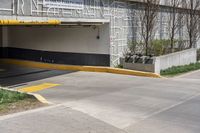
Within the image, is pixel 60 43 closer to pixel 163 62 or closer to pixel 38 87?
pixel 163 62

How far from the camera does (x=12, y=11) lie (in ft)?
46.0

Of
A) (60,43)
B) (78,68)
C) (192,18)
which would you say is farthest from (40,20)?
Result: (192,18)

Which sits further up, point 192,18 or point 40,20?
point 192,18

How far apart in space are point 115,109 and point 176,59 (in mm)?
12148

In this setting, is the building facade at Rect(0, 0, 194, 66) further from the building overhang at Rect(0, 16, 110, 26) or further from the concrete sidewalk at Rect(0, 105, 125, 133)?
the concrete sidewalk at Rect(0, 105, 125, 133)

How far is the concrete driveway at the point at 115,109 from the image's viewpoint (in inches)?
349

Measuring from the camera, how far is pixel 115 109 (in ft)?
36.4

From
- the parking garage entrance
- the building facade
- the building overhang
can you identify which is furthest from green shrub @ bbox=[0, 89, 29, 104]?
the parking garage entrance

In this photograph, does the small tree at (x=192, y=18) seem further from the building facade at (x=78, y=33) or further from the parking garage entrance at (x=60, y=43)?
the parking garage entrance at (x=60, y=43)

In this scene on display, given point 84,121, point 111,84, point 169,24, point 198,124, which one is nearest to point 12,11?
point 111,84

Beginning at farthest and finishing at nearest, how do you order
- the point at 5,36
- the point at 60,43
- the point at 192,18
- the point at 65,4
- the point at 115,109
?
the point at 192,18
the point at 5,36
the point at 60,43
the point at 65,4
the point at 115,109

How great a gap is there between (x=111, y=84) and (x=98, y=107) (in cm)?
509

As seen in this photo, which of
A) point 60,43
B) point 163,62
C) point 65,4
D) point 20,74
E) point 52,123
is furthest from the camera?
point 60,43

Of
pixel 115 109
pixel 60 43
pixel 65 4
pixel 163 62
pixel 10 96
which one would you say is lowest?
pixel 115 109
